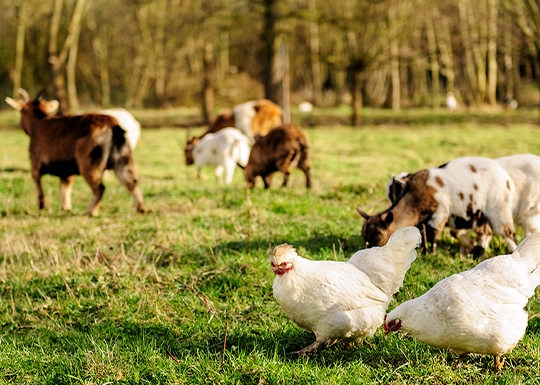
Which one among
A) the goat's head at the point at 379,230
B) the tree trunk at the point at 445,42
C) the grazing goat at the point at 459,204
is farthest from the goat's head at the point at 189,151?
the tree trunk at the point at 445,42

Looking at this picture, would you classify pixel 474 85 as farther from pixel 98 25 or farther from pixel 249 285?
pixel 249 285

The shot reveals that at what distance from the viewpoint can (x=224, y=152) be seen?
10203mm

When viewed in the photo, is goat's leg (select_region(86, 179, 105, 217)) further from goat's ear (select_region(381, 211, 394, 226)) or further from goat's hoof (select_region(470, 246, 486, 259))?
goat's hoof (select_region(470, 246, 486, 259))

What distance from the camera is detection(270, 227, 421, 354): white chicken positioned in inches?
129

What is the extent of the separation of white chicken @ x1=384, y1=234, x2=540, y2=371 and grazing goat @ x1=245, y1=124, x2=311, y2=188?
5548mm

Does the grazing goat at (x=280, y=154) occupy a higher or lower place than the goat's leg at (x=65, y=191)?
higher

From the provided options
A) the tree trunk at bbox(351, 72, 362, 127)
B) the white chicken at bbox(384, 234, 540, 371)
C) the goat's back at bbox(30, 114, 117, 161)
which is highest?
the tree trunk at bbox(351, 72, 362, 127)

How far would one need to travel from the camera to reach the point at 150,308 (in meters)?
4.07

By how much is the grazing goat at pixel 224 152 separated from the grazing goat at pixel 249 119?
12.2 ft

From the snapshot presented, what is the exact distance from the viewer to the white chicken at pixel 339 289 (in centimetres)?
327

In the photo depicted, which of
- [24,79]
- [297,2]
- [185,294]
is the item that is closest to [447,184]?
[185,294]

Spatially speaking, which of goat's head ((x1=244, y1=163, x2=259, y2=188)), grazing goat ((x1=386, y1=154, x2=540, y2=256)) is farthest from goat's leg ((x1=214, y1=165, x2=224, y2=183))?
grazing goat ((x1=386, y1=154, x2=540, y2=256))

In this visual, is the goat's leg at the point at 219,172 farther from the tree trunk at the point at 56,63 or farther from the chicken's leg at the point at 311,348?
the tree trunk at the point at 56,63

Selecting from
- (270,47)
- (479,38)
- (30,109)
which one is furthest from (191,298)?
(479,38)
